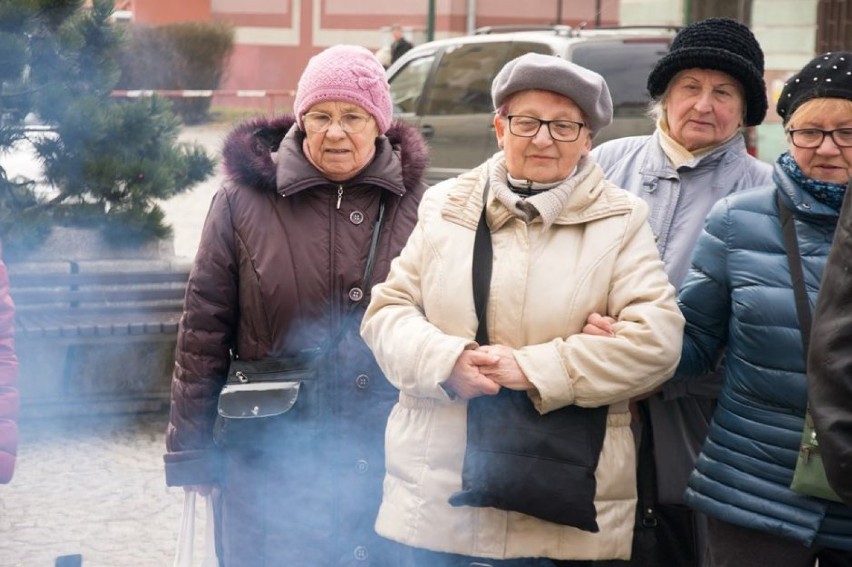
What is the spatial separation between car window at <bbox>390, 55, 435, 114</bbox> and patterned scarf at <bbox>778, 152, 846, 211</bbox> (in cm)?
948

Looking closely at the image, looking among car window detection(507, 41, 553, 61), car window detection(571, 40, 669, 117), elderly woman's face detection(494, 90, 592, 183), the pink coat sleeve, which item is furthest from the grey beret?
car window detection(507, 41, 553, 61)

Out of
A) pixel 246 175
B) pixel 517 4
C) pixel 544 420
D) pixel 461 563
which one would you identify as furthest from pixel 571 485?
pixel 517 4

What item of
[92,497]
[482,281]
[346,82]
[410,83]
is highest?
[346,82]

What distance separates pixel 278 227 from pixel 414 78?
9.35 m

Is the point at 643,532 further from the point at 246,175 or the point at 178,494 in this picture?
the point at 178,494

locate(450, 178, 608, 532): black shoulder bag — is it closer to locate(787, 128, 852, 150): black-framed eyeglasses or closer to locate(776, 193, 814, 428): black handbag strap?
locate(776, 193, 814, 428): black handbag strap

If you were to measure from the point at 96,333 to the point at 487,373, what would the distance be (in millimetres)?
3840

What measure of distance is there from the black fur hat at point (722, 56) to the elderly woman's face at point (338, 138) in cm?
82

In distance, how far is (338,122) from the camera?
377cm

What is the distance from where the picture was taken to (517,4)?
102 ft

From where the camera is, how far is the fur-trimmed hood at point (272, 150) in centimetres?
379

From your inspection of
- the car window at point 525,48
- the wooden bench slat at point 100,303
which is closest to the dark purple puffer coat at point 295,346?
the wooden bench slat at point 100,303

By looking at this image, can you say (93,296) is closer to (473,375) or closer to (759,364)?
(473,375)

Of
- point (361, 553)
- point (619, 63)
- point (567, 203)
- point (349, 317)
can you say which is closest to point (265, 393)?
point (349, 317)
